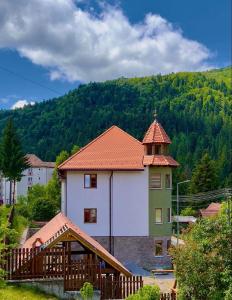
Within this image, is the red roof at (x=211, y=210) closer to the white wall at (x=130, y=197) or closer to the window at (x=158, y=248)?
the window at (x=158, y=248)

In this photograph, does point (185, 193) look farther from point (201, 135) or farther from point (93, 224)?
point (201, 135)

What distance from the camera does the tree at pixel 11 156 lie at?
5825 centimetres

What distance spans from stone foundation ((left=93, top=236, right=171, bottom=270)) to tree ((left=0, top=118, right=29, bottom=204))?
2333cm

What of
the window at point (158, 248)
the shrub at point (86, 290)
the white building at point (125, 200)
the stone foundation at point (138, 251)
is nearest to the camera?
the shrub at point (86, 290)

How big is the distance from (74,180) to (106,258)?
1920 cm

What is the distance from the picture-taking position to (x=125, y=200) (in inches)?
1522

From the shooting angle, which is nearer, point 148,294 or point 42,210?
point 148,294

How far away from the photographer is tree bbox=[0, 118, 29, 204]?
5825 centimetres

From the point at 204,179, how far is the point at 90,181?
48.7 meters

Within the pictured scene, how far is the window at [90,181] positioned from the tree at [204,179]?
156ft

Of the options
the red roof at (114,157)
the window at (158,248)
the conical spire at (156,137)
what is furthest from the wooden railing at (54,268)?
the conical spire at (156,137)

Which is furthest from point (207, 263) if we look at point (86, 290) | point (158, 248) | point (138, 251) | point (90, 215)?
point (90, 215)

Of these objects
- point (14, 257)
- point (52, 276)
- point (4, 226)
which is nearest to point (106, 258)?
point (52, 276)

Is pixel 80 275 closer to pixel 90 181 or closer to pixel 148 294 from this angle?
pixel 148 294
